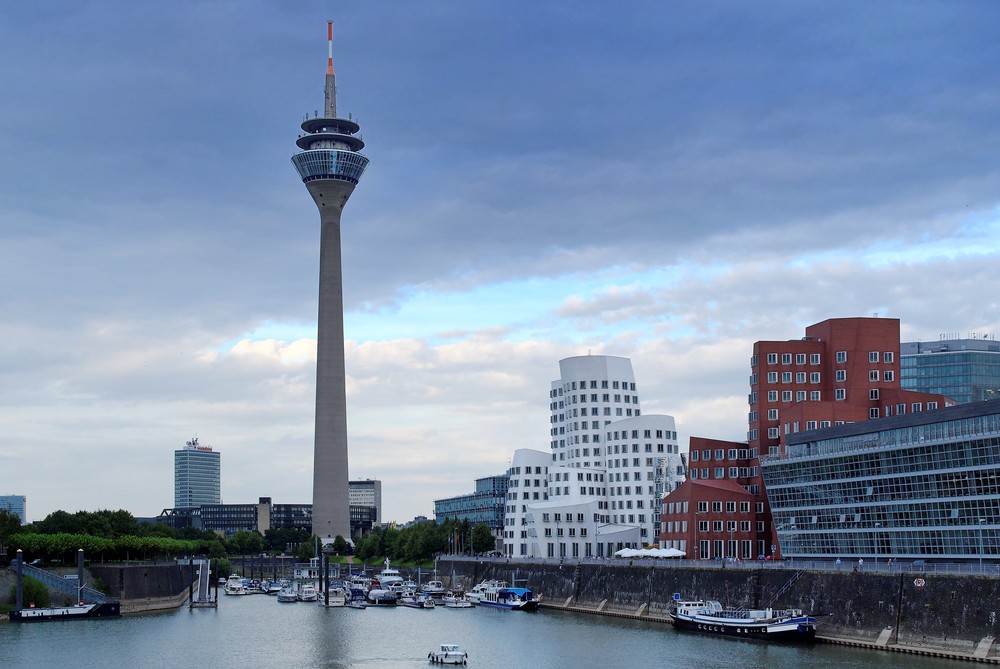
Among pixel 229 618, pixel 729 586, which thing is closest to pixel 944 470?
pixel 729 586

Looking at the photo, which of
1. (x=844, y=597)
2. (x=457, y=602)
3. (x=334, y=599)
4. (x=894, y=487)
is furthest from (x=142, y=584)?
(x=894, y=487)

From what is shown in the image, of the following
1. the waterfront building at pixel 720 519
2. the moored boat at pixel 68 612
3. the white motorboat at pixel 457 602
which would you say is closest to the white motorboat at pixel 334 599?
the white motorboat at pixel 457 602

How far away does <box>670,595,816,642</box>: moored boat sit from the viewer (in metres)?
116

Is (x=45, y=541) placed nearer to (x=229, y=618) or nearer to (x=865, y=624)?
(x=229, y=618)

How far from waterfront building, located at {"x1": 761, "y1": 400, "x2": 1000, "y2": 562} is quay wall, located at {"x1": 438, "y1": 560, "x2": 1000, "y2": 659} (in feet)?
51.6

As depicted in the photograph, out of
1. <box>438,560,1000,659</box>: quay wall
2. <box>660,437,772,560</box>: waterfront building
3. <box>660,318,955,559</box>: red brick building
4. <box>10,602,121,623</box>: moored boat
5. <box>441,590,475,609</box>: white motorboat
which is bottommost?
<box>441,590,475,609</box>: white motorboat

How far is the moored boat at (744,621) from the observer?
116 meters

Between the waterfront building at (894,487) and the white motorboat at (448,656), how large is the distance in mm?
51390

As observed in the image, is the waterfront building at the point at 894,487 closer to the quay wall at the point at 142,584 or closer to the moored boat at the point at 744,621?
the moored boat at the point at 744,621

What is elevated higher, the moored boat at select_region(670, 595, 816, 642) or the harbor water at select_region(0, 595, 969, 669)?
the moored boat at select_region(670, 595, 816, 642)

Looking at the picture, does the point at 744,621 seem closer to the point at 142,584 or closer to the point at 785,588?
the point at 785,588

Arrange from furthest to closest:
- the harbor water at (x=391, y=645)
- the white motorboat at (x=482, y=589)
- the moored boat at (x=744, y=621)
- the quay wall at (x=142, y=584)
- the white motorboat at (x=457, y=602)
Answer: the white motorboat at (x=482, y=589)
the white motorboat at (x=457, y=602)
the quay wall at (x=142, y=584)
the moored boat at (x=744, y=621)
the harbor water at (x=391, y=645)

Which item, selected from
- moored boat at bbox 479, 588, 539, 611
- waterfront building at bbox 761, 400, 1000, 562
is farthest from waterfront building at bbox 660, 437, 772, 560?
moored boat at bbox 479, 588, 539, 611

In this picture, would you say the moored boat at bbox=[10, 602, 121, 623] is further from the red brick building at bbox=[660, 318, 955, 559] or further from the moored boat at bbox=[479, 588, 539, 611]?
the red brick building at bbox=[660, 318, 955, 559]
